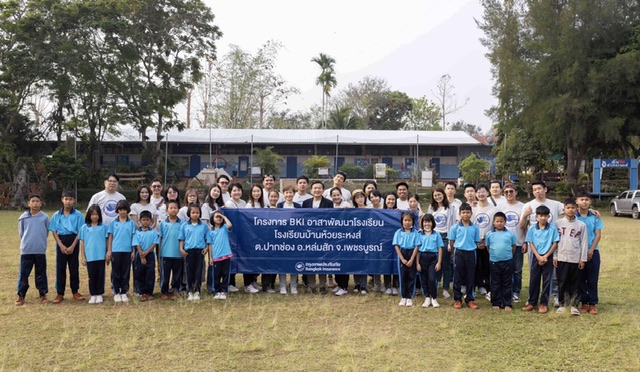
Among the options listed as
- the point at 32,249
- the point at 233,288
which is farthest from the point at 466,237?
the point at 32,249

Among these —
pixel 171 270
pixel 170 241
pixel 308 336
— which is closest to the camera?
pixel 308 336

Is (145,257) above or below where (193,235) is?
below

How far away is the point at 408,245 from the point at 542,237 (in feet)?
4.92

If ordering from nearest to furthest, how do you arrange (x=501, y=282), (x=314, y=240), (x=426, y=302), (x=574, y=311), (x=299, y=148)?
(x=574, y=311), (x=501, y=282), (x=426, y=302), (x=314, y=240), (x=299, y=148)

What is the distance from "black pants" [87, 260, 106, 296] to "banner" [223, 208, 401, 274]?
159cm

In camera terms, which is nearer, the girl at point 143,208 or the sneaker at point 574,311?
the sneaker at point 574,311

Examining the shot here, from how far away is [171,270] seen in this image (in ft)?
22.6

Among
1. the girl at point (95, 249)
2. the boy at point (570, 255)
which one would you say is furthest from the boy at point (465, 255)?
the girl at point (95, 249)

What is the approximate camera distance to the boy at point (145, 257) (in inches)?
264

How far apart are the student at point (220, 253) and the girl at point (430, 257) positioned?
7.60ft

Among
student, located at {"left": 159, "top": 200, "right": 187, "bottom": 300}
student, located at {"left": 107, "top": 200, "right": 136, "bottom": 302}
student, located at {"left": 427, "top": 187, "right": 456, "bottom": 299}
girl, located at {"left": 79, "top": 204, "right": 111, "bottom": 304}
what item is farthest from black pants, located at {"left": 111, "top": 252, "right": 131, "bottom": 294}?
student, located at {"left": 427, "top": 187, "right": 456, "bottom": 299}

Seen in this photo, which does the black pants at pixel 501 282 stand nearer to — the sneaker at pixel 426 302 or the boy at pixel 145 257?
the sneaker at pixel 426 302

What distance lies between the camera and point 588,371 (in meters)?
4.41

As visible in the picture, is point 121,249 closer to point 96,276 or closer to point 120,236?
point 120,236
